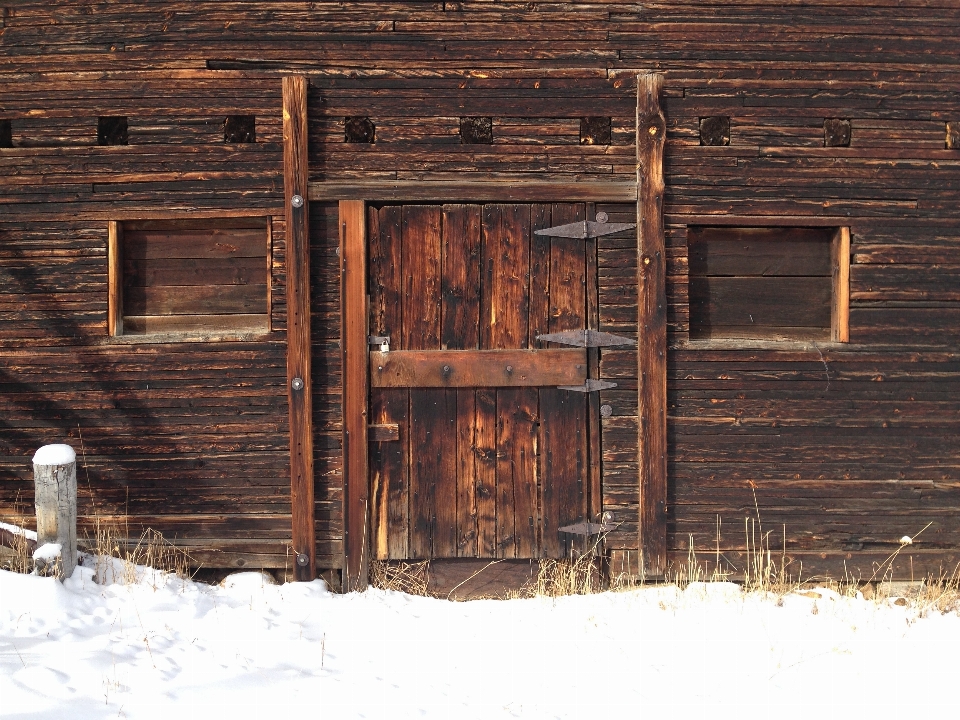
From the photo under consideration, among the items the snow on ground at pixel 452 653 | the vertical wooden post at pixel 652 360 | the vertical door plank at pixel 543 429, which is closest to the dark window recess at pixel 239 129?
the vertical door plank at pixel 543 429

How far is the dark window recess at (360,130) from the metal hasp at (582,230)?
4.19ft

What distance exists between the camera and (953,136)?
500 cm

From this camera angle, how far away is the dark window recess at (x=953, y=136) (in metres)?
5.00

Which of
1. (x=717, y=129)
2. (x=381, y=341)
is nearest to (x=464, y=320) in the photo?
(x=381, y=341)

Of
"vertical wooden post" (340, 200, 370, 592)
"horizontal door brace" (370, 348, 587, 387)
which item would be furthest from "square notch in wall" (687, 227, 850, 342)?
"vertical wooden post" (340, 200, 370, 592)

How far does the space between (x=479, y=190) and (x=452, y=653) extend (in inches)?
112

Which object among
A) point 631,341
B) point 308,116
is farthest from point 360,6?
point 631,341

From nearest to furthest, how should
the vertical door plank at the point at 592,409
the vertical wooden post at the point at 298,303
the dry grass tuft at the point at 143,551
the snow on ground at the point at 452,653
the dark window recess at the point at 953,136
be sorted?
the snow on ground at the point at 452,653 → the dry grass tuft at the point at 143,551 → the vertical wooden post at the point at 298,303 → the vertical door plank at the point at 592,409 → the dark window recess at the point at 953,136

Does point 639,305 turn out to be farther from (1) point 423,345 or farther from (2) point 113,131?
(2) point 113,131

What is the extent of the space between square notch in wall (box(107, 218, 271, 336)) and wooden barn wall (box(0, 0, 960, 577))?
172mm

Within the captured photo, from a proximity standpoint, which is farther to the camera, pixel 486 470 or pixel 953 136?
pixel 953 136

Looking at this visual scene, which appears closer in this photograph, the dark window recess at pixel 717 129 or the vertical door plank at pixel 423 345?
the vertical door plank at pixel 423 345

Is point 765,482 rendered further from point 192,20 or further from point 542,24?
point 192,20

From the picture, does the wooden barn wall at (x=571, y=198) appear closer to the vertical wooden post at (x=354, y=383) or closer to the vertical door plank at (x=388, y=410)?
the vertical wooden post at (x=354, y=383)
